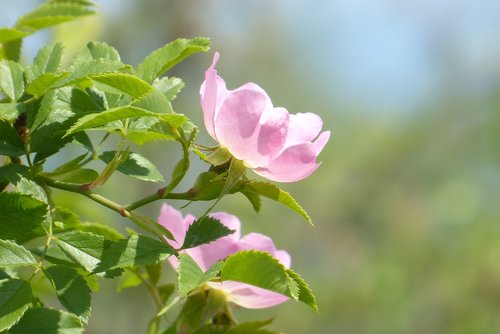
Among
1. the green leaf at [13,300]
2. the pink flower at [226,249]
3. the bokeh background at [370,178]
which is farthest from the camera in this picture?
the bokeh background at [370,178]

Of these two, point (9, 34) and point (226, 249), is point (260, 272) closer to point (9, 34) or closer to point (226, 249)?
point (226, 249)

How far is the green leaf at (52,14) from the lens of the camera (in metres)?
0.47

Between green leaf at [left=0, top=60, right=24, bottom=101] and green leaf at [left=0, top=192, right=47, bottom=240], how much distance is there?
0.06 metres

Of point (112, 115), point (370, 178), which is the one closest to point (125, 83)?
point (112, 115)

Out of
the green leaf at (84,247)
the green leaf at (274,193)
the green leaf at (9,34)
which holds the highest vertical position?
the green leaf at (274,193)

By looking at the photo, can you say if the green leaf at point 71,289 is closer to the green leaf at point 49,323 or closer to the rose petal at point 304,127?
the green leaf at point 49,323

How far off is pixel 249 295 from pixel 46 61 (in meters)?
0.17

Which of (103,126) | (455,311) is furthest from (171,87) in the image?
(455,311)

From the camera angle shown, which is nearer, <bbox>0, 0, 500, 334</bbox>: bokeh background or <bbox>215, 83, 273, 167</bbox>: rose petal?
<bbox>215, 83, 273, 167</bbox>: rose petal

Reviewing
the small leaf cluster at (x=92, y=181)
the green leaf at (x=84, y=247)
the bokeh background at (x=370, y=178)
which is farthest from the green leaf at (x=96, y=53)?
the bokeh background at (x=370, y=178)

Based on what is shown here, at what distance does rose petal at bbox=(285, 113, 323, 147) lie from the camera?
0.38m

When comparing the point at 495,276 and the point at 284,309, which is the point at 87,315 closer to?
the point at 495,276

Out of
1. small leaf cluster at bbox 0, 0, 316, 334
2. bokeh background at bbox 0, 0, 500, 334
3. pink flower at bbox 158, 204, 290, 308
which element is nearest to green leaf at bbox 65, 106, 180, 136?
small leaf cluster at bbox 0, 0, 316, 334

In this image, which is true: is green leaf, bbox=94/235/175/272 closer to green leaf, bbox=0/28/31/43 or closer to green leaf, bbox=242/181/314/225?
green leaf, bbox=242/181/314/225
